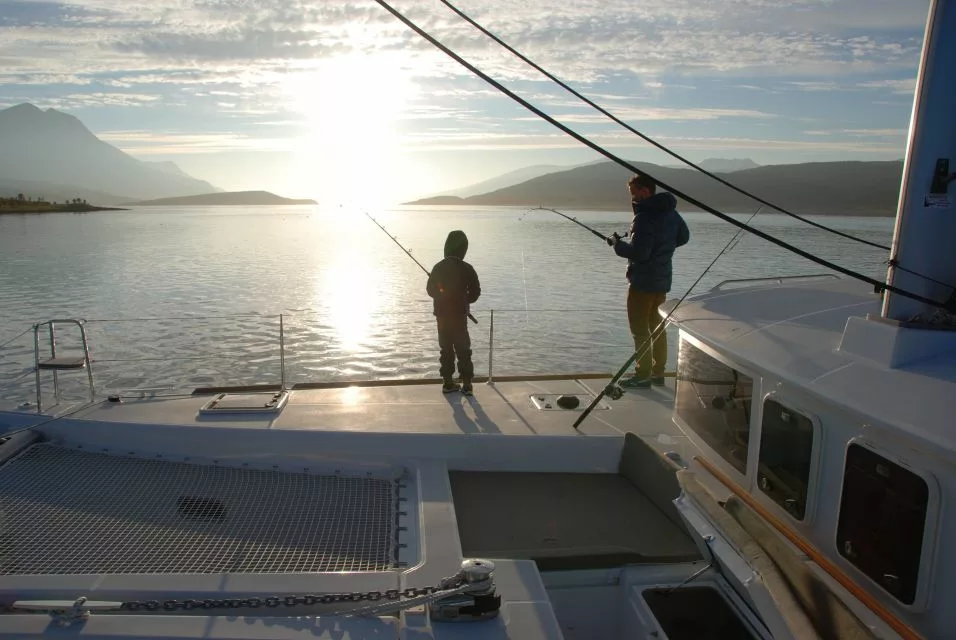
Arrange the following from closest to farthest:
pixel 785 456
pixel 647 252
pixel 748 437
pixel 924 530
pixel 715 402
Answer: pixel 924 530 → pixel 785 456 → pixel 748 437 → pixel 715 402 → pixel 647 252

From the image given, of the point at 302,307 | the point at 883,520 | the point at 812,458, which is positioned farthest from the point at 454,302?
the point at 302,307

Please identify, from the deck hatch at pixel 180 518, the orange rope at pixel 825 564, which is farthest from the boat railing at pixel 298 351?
the orange rope at pixel 825 564

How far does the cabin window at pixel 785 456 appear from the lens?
2.53m

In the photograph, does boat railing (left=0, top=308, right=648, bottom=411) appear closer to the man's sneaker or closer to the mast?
the man's sneaker

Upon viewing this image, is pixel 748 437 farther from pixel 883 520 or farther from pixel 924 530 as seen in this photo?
pixel 924 530

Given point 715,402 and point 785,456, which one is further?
point 715,402

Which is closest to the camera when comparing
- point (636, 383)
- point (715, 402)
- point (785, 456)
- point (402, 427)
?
point (785, 456)

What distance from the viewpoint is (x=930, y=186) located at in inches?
93.0

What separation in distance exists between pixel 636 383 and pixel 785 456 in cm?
343

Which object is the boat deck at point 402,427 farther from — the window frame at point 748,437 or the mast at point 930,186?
the mast at point 930,186

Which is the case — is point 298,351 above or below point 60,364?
below

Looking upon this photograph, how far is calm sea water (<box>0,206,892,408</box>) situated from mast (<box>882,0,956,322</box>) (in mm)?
3609

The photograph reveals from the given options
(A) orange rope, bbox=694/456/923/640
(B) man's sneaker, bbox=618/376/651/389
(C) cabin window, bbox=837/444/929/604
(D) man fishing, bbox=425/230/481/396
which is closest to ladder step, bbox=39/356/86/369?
(D) man fishing, bbox=425/230/481/396

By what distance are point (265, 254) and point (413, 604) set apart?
34920 mm
